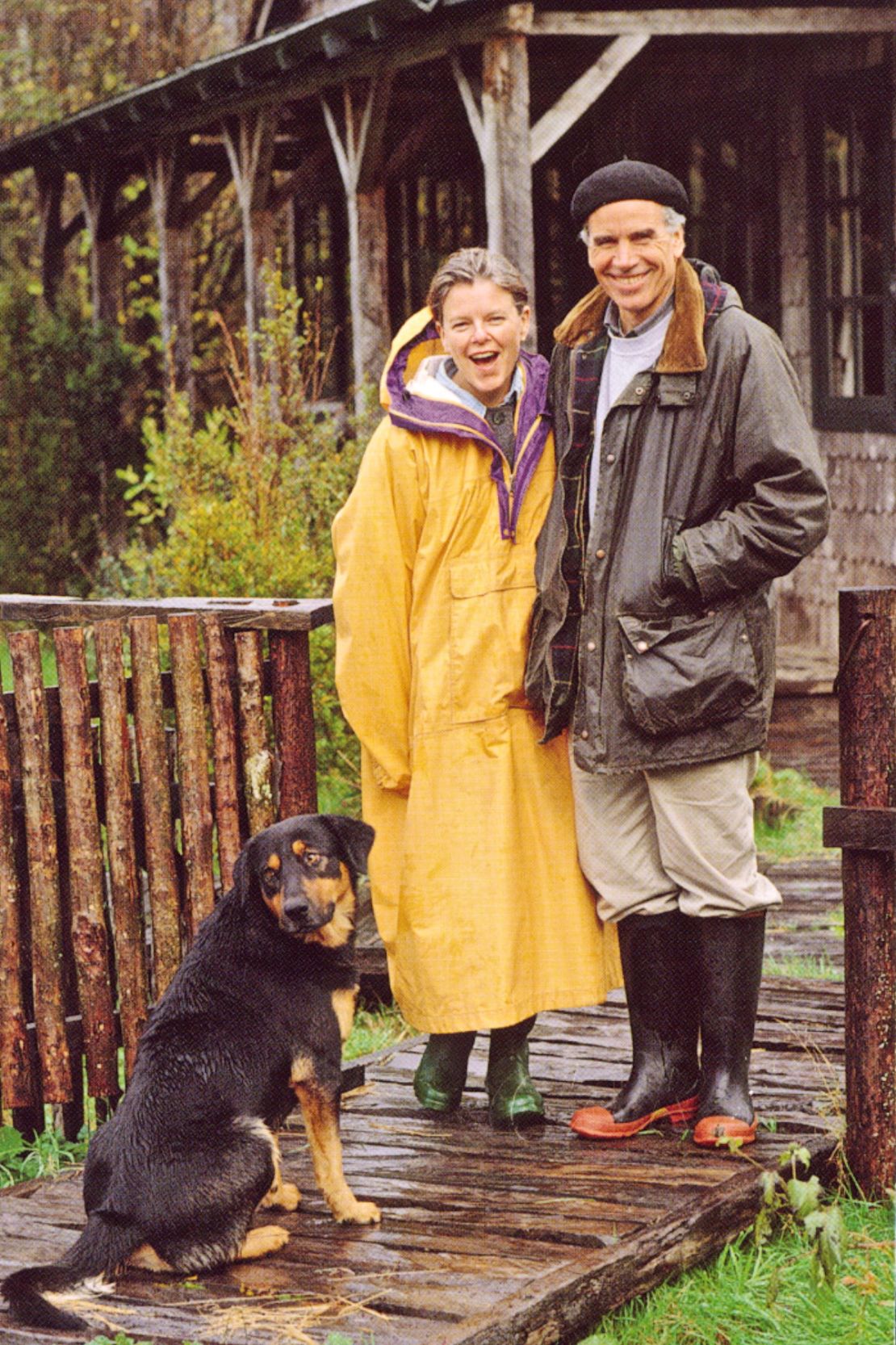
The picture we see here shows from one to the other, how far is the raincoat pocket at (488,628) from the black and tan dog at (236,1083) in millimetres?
548

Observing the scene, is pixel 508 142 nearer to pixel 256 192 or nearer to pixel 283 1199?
pixel 256 192

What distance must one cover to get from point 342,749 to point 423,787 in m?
3.25

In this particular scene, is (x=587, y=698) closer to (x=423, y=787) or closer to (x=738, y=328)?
(x=423, y=787)

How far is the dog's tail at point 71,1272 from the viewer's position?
3543 millimetres

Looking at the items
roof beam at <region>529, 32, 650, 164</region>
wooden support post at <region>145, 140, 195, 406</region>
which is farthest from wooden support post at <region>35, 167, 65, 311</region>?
roof beam at <region>529, 32, 650, 164</region>

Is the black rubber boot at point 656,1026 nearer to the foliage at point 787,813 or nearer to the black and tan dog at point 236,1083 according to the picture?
the black and tan dog at point 236,1083

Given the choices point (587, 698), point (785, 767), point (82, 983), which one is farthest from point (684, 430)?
point (785, 767)

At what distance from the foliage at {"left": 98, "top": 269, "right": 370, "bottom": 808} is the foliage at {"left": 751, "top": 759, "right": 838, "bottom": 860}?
1.87 meters

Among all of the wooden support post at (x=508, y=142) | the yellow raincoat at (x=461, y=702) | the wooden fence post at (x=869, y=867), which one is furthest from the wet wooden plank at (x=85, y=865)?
the wooden support post at (x=508, y=142)

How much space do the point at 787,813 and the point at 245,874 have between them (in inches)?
196

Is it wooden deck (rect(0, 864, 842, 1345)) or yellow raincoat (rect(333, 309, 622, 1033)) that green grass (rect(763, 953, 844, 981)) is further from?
yellow raincoat (rect(333, 309, 622, 1033))

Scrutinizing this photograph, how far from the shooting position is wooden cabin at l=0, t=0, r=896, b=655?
10289 millimetres

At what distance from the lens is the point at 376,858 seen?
464cm

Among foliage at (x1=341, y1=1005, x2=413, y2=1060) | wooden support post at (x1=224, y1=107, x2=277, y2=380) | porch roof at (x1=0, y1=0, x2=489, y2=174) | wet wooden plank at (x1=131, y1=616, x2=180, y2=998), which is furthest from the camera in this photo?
wooden support post at (x1=224, y1=107, x2=277, y2=380)
